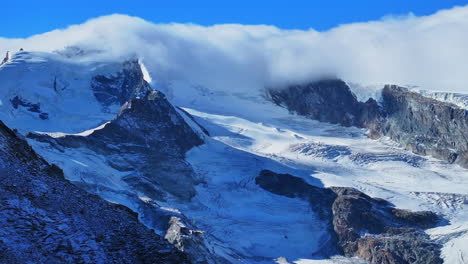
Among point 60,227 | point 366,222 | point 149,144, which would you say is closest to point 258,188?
point 366,222

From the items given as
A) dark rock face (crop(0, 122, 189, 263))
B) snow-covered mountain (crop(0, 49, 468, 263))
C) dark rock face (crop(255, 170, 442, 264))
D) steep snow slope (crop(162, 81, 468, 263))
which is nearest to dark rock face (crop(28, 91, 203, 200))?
snow-covered mountain (crop(0, 49, 468, 263))

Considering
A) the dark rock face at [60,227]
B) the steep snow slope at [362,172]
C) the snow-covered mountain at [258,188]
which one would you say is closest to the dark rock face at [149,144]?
the snow-covered mountain at [258,188]

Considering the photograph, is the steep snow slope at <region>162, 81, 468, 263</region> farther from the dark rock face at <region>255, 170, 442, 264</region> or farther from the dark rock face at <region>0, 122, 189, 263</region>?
the dark rock face at <region>0, 122, 189, 263</region>

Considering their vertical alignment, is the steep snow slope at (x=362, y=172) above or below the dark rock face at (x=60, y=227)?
below

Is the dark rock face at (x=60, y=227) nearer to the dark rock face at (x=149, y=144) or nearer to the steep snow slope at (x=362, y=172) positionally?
the steep snow slope at (x=362, y=172)

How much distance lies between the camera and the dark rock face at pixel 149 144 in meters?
160

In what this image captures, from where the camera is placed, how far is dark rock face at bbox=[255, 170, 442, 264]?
142m

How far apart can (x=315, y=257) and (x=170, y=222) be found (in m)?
24.8

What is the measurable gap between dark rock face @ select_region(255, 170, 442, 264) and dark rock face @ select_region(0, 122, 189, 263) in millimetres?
120043

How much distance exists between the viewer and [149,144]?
183250mm

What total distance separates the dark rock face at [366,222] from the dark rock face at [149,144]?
50.5 ft

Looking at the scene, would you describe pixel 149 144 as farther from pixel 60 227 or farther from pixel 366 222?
pixel 60 227

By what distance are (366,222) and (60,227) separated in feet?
445

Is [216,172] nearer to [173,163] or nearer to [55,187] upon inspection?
[173,163]
